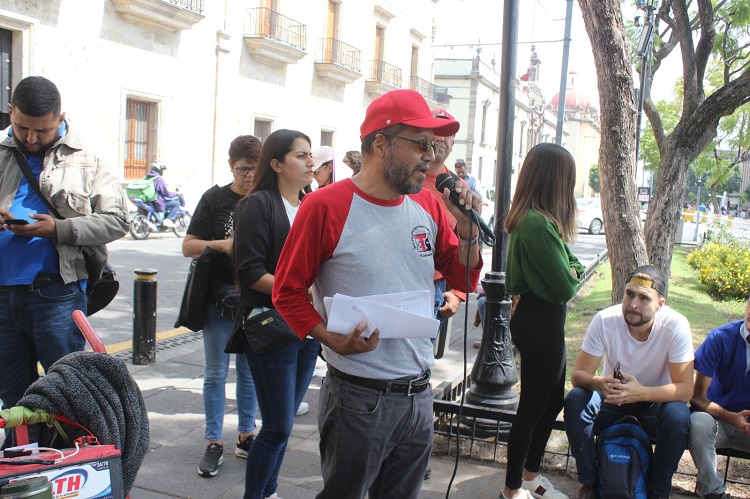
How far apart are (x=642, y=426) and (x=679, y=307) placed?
6.94 m

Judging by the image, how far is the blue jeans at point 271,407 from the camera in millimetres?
3109

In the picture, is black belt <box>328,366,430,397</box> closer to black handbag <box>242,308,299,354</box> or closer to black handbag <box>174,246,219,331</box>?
black handbag <box>242,308,299,354</box>

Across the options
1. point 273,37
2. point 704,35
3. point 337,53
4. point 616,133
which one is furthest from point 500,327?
point 337,53

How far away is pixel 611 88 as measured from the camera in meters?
5.39

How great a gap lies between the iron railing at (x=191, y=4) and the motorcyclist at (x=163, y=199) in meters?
4.15

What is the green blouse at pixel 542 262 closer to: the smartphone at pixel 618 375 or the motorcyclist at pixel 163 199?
the smartphone at pixel 618 375

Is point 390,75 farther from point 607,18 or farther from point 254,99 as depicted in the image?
point 607,18

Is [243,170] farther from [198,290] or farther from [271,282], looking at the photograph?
[271,282]

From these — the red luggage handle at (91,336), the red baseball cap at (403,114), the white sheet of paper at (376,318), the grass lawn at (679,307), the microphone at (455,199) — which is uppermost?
the red baseball cap at (403,114)

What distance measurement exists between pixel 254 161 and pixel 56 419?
7.46 feet

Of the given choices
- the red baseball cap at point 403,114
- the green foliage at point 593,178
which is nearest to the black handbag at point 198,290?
the red baseball cap at point 403,114

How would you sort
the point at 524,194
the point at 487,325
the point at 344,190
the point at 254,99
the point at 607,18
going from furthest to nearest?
the point at 254,99, the point at 607,18, the point at 487,325, the point at 524,194, the point at 344,190

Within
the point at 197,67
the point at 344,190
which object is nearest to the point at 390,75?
the point at 197,67

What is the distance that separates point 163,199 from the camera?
1736 cm
